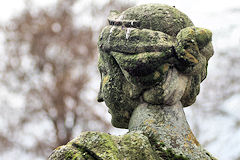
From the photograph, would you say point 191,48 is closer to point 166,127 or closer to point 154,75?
point 154,75

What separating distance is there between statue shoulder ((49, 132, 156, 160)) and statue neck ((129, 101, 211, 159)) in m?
0.14

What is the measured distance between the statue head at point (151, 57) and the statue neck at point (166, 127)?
0.04 m

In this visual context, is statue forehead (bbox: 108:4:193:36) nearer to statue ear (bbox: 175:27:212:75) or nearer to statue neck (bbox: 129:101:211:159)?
statue ear (bbox: 175:27:212:75)

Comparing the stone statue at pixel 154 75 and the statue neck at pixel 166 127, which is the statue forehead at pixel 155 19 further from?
the statue neck at pixel 166 127

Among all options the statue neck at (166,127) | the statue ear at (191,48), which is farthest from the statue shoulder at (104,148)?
the statue ear at (191,48)

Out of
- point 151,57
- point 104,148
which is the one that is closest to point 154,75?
point 151,57

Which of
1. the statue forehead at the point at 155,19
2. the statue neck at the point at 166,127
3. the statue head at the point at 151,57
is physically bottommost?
the statue neck at the point at 166,127

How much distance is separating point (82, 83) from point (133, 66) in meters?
7.47

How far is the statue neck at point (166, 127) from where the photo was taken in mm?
1700

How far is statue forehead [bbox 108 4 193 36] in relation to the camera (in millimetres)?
1879

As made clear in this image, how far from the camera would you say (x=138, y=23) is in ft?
6.21

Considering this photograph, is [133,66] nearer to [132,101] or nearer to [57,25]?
[132,101]

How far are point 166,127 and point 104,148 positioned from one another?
0.41 metres

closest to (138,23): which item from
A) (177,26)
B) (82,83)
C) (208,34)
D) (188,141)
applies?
(177,26)
